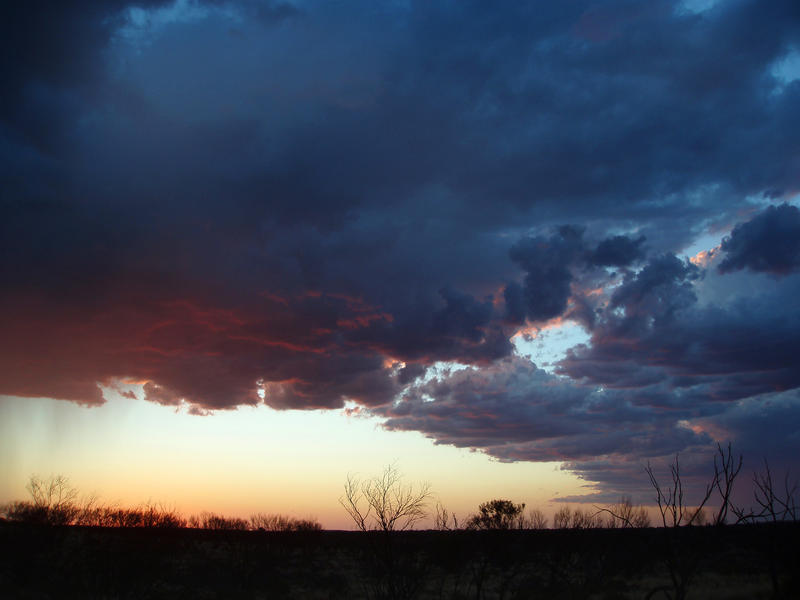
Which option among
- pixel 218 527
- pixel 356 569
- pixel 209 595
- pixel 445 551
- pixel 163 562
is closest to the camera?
pixel 209 595

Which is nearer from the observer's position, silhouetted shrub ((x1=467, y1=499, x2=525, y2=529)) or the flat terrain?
the flat terrain

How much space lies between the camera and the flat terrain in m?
35.4

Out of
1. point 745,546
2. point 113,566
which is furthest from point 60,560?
point 745,546

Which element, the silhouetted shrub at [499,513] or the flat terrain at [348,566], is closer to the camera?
the flat terrain at [348,566]

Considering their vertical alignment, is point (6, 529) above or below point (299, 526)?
above

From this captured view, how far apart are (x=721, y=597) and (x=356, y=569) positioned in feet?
130

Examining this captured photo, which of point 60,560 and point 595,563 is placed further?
point 595,563

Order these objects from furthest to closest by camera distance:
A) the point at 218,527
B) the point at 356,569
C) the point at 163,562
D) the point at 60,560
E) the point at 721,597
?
the point at 218,527 → the point at 356,569 → the point at 163,562 → the point at 60,560 → the point at 721,597

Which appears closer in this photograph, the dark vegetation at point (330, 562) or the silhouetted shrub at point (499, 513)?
the dark vegetation at point (330, 562)

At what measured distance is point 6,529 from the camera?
44.1m

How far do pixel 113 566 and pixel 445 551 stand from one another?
31879 mm

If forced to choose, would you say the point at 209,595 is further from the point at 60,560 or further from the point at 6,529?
the point at 6,529

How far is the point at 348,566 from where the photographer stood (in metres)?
65.8

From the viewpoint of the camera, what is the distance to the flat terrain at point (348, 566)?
116 feet
